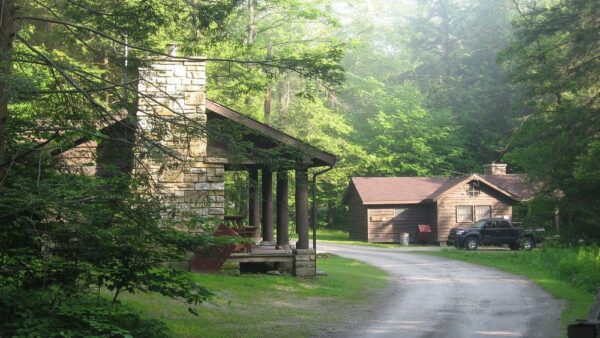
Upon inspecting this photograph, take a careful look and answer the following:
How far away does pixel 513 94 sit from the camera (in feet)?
181

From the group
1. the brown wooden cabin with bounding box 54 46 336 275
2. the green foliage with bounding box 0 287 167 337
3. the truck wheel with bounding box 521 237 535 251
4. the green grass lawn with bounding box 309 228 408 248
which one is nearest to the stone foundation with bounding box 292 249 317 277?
the brown wooden cabin with bounding box 54 46 336 275

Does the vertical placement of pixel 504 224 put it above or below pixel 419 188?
below

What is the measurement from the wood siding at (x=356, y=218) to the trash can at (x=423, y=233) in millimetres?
3266

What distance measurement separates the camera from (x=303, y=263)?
59.3ft

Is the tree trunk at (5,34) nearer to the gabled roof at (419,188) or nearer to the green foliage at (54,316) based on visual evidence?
the green foliage at (54,316)

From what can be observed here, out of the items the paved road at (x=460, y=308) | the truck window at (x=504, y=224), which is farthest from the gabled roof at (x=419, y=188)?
the paved road at (x=460, y=308)

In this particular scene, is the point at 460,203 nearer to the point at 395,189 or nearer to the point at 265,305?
the point at 395,189

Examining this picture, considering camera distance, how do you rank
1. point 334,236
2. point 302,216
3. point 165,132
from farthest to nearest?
point 334,236 < point 302,216 < point 165,132

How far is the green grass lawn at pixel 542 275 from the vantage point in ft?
43.2

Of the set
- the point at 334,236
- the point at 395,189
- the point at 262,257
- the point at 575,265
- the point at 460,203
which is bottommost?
the point at 575,265

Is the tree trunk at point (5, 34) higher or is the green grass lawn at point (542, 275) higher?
the tree trunk at point (5, 34)

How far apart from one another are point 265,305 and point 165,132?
630 cm

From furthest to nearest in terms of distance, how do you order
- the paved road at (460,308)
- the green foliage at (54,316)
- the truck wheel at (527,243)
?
the truck wheel at (527,243) → the paved road at (460,308) → the green foliage at (54,316)

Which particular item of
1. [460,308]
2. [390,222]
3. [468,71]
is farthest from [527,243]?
[468,71]
